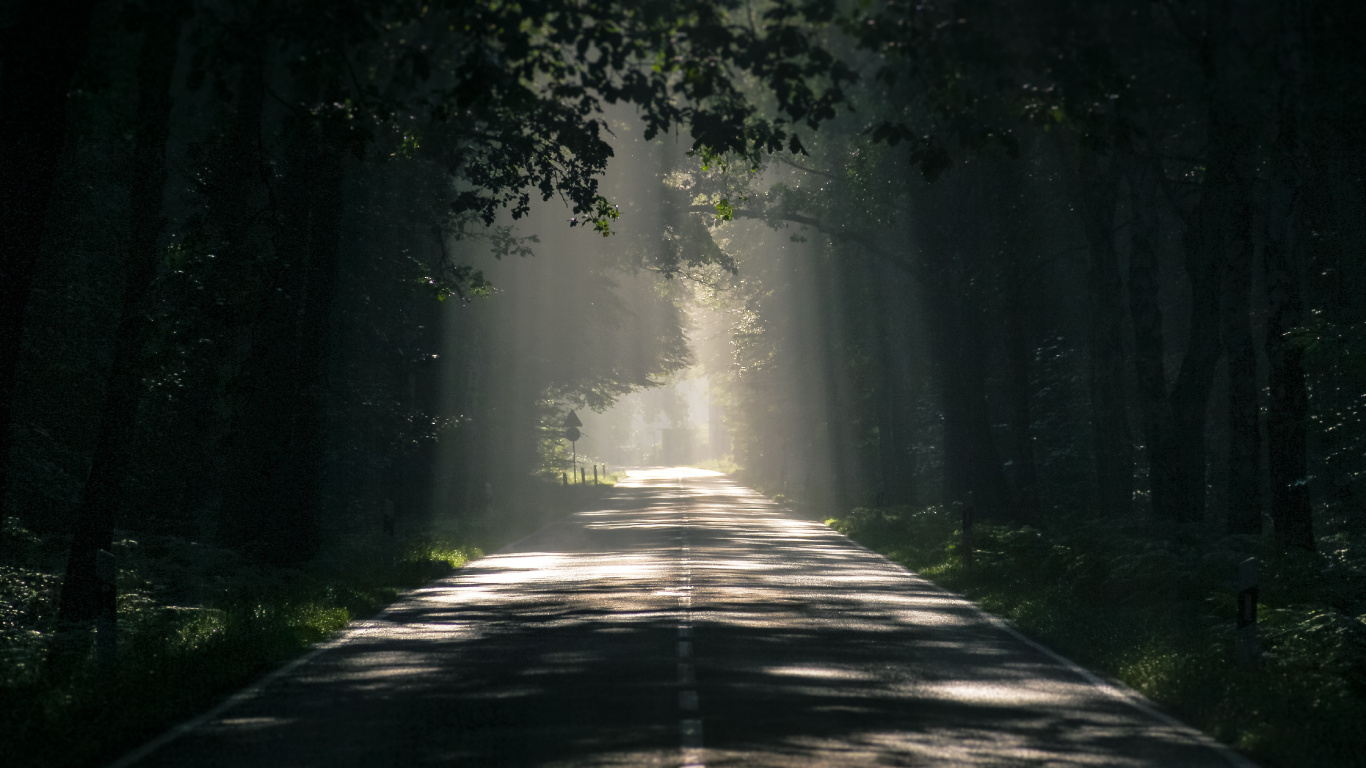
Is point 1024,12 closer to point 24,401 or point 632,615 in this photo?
point 632,615

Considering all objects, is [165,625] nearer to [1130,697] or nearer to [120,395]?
[120,395]

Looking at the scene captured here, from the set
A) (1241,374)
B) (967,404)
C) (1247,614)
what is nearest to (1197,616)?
(1247,614)

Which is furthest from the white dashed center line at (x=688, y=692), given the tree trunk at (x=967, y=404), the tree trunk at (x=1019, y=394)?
the tree trunk at (x=967, y=404)

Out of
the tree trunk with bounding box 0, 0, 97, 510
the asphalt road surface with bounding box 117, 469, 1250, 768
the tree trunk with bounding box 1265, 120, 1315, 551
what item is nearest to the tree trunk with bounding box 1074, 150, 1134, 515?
the tree trunk with bounding box 1265, 120, 1315, 551

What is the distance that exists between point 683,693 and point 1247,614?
4762 millimetres

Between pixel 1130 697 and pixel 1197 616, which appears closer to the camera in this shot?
pixel 1130 697

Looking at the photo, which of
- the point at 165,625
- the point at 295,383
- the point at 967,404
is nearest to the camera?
the point at 165,625

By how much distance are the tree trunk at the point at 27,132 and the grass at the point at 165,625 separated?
6.66ft

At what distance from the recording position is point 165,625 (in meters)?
14.9

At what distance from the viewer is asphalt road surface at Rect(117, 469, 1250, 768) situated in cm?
859

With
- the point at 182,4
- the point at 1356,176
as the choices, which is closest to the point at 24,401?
the point at 182,4

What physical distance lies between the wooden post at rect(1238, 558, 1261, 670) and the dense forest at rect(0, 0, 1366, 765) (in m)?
0.16

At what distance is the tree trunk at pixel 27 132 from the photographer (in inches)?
424

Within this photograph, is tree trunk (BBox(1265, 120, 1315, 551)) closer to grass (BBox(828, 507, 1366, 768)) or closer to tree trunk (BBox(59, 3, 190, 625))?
grass (BBox(828, 507, 1366, 768))
